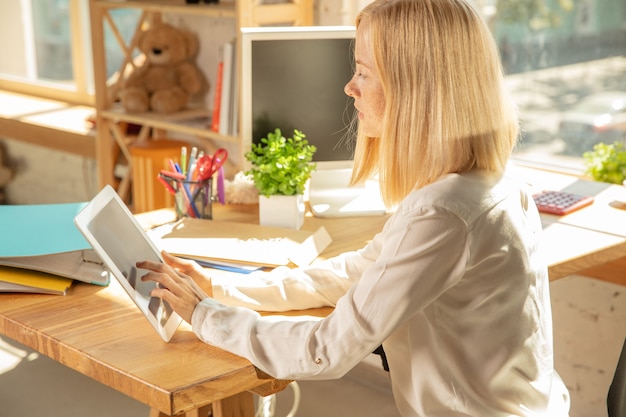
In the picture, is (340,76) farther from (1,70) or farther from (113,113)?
(1,70)

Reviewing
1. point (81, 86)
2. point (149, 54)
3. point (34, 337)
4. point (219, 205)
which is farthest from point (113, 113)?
point (34, 337)

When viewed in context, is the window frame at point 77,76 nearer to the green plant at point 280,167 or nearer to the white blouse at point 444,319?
the green plant at point 280,167

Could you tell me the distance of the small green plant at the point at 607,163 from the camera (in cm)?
242

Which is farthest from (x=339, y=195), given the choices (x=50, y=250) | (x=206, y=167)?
(x=50, y=250)

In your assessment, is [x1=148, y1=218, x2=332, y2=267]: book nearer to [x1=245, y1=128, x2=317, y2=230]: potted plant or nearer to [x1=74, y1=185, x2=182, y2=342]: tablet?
[x1=245, y1=128, x2=317, y2=230]: potted plant

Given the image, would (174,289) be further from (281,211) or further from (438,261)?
(281,211)

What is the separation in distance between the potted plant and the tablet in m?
0.45

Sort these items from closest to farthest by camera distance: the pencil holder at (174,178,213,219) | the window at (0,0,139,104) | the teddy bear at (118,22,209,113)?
the pencil holder at (174,178,213,219)
the teddy bear at (118,22,209,113)
the window at (0,0,139,104)

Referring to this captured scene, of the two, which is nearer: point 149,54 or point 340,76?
point 340,76

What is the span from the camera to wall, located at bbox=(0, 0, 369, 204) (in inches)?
136

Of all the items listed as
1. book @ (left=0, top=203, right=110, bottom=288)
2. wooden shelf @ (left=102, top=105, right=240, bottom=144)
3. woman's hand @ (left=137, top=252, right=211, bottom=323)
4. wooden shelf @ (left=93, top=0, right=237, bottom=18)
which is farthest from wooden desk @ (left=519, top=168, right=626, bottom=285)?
wooden shelf @ (left=102, top=105, right=240, bottom=144)

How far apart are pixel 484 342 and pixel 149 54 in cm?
256

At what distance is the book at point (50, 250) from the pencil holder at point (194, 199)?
29 centimetres

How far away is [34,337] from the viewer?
132 cm
